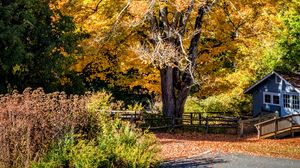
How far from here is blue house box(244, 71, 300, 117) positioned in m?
33.5

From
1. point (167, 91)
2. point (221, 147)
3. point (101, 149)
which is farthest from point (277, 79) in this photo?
point (101, 149)

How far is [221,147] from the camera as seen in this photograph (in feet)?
68.6

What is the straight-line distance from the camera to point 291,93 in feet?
111

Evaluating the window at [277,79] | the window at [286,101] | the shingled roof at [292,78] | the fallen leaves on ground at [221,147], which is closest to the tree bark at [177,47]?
the fallen leaves on ground at [221,147]

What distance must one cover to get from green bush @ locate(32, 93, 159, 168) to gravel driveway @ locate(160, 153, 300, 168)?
1.39m

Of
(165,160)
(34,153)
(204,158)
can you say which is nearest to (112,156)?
(34,153)

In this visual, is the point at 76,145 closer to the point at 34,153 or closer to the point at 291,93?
the point at 34,153

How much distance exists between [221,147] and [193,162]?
13.2 ft

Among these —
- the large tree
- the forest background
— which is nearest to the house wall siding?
the forest background

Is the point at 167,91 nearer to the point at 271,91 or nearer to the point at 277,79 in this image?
the point at 277,79

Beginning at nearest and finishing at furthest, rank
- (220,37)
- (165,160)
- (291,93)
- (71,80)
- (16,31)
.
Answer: (165,160)
(16,31)
(71,80)
(220,37)
(291,93)

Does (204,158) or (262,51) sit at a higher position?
(262,51)

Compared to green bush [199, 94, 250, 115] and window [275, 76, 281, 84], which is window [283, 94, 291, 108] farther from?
green bush [199, 94, 250, 115]

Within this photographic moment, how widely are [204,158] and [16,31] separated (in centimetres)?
990
